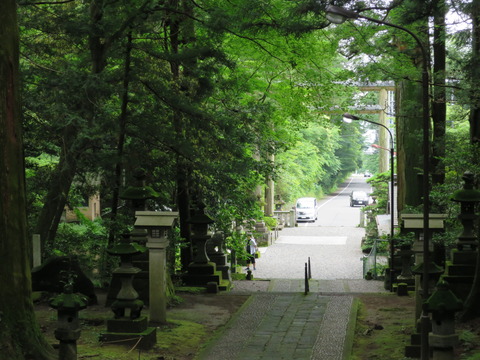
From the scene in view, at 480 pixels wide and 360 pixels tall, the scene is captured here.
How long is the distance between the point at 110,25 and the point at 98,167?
3.60m

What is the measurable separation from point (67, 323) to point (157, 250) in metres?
4.37

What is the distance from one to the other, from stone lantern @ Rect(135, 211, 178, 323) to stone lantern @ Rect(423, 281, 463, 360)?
6048 mm

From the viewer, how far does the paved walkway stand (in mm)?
12695

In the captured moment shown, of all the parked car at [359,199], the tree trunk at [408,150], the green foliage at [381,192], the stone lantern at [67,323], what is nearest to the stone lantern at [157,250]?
the stone lantern at [67,323]

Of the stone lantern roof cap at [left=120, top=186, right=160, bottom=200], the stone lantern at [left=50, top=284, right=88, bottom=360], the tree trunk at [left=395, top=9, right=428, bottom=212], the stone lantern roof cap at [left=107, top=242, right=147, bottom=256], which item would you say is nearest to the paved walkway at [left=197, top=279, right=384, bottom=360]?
the stone lantern roof cap at [left=107, top=242, right=147, bottom=256]

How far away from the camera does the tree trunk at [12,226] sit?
31.6 feet

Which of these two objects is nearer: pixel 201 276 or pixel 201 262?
pixel 201 276

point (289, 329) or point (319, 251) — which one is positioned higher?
point (289, 329)

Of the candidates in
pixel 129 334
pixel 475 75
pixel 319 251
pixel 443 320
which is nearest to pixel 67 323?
pixel 129 334

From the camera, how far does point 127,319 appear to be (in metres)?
12.7

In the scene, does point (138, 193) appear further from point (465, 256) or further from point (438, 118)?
point (438, 118)

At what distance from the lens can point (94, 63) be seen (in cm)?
1692

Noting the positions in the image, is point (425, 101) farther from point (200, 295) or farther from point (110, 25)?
point (200, 295)

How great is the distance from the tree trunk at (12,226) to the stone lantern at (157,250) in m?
4.42
